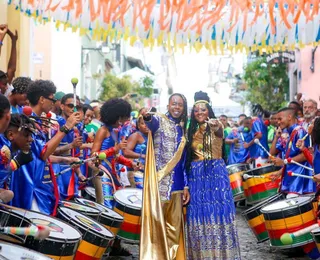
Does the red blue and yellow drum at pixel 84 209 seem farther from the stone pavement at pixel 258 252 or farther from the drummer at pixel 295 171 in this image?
the drummer at pixel 295 171

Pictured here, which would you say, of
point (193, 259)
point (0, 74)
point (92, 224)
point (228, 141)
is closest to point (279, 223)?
point (193, 259)

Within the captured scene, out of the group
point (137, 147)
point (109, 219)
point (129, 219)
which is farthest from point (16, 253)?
point (137, 147)

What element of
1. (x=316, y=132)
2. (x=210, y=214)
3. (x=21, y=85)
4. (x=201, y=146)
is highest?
(x=21, y=85)

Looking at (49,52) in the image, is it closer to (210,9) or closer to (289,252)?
(210,9)

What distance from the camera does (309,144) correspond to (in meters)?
9.11

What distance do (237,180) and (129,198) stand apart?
432 centimetres

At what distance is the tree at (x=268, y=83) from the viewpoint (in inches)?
1147

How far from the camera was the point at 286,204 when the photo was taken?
802 cm

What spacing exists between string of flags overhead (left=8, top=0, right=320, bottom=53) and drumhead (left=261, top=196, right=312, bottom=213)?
8.81 feet

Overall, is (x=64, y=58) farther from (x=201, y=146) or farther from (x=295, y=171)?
(x=201, y=146)

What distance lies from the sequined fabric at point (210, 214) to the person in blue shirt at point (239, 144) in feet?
27.6

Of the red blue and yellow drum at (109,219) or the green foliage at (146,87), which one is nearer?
the red blue and yellow drum at (109,219)

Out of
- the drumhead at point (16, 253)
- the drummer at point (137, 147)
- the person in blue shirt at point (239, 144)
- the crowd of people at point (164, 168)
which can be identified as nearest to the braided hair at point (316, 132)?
the crowd of people at point (164, 168)

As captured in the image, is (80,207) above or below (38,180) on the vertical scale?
below
